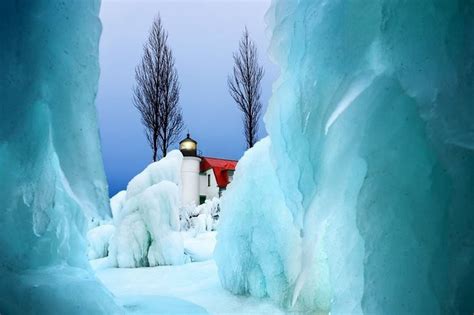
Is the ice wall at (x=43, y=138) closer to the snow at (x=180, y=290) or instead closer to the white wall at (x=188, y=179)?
the snow at (x=180, y=290)

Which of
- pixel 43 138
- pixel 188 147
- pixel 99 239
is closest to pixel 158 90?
pixel 188 147

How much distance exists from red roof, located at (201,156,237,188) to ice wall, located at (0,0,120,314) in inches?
743

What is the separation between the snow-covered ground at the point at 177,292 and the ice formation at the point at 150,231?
14.7 inches

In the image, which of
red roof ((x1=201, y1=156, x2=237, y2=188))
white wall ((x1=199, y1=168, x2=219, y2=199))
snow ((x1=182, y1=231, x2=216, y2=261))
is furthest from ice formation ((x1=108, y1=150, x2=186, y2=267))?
white wall ((x1=199, y1=168, x2=219, y2=199))

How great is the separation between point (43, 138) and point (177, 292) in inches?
134

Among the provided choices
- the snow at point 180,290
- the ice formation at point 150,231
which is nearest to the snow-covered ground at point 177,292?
the snow at point 180,290

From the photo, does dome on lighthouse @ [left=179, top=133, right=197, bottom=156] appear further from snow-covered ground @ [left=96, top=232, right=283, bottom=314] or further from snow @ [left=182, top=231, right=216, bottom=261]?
snow-covered ground @ [left=96, top=232, right=283, bottom=314]

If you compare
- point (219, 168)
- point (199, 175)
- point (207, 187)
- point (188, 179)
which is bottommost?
point (207, 187)

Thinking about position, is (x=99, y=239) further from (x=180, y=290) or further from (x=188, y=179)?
(x=188, y=179)

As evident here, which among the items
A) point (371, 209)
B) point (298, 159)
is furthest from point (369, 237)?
point (298, 159)

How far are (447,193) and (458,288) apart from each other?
518mm

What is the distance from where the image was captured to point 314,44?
2723 millimetres

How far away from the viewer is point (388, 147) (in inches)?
88.9

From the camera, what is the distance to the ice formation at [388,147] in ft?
6.75
